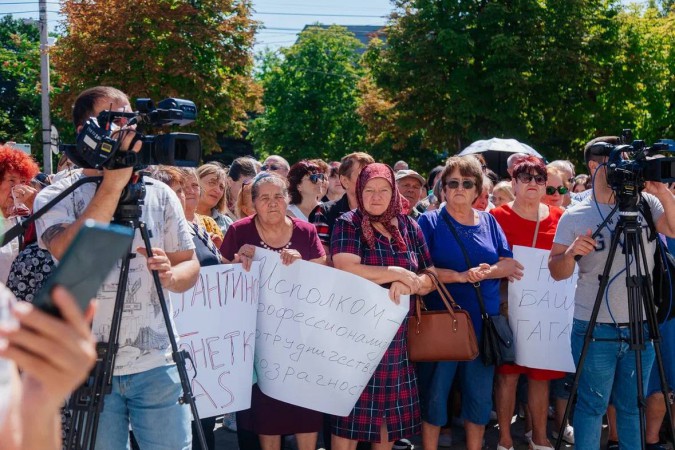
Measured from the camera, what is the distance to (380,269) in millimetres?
4703

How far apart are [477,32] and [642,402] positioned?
20.8m

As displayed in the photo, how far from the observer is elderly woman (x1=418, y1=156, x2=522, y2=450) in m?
5.07

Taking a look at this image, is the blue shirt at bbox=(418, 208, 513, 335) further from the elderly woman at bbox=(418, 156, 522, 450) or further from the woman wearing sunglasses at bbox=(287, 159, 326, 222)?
the woman wearing sunglasses at bbox=(287, 159, 326, 222)

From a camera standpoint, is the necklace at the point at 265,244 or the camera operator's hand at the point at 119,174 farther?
the necklace at the point at 265,244

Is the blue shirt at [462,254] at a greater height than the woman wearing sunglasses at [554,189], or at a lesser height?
lesser

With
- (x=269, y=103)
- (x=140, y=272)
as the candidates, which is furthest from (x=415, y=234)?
(x=269, y=103)

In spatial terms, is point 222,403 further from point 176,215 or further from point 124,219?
point 124,219

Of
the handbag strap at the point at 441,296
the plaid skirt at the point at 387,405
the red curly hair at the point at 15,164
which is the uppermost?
the red curly hair at the point at 15,164

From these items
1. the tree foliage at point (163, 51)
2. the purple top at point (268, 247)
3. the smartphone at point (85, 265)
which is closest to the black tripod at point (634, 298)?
the purple top at point (268, 247)


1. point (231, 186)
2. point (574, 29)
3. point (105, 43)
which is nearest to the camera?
point (231, 186)

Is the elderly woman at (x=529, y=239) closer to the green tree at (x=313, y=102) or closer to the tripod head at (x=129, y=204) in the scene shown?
the tripod head at (x=129, y=204)

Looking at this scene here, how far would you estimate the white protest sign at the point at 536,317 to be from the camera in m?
5.45

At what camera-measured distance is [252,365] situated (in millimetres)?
4793

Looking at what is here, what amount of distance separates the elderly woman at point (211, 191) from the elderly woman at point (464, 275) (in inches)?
64.8
